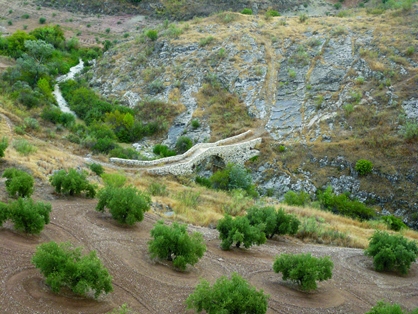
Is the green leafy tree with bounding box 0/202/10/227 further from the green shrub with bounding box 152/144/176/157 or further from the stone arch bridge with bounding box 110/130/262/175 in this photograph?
the green shrub with bounding box 152/144/176/157

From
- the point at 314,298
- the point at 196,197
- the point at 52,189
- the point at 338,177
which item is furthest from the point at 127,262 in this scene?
the point at 338,177

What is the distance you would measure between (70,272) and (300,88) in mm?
31393

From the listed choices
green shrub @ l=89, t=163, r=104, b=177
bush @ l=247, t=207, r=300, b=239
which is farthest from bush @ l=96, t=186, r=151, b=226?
green shrub @ l=89, t=163, r=104, b=177

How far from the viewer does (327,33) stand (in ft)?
144

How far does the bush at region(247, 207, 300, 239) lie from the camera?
17453 mm

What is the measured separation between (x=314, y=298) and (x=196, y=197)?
10.9 m

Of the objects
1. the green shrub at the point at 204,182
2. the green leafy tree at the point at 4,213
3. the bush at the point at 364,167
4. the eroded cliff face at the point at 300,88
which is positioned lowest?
the green shrub at the point at 204,182

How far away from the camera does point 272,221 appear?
1764cm

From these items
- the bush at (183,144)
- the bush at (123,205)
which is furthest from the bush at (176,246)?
the bush at (183,144)

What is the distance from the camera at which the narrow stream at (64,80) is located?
40.3m

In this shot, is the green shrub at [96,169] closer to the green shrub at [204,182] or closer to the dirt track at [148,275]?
the dirt track at [148,275]

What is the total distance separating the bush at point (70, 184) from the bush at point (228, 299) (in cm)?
839

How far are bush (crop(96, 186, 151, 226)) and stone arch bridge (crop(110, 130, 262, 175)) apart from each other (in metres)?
11.3

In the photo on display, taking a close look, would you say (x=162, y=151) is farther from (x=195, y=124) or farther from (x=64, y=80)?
(x=64, y=80)
